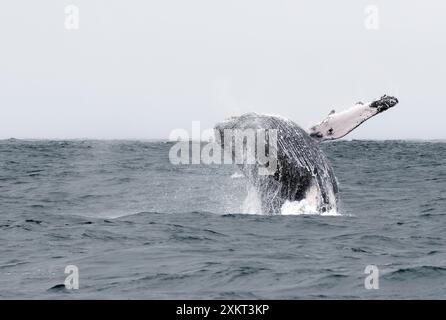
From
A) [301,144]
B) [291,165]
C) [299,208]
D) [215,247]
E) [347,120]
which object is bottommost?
[215,247]

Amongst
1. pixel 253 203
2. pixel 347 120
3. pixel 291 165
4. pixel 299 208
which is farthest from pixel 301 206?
pixel 347 120

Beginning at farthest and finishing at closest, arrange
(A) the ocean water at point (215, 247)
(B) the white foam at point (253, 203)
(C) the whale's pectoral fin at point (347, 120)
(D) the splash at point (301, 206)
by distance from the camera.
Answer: (B) the white foam at point (253, 203) < (D) the splash at point (301, 206) < (C) the whale's pectoral fin at point (347, 120) < (A) the ocean water at point (215, 247)

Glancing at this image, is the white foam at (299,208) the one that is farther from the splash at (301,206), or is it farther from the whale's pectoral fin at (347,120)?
the whale's pectoral fin at (347,120)

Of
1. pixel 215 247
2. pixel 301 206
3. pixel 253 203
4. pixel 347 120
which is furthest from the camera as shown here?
pixel 253 203

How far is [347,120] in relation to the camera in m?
12.5

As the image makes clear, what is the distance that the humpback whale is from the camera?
12453 mm

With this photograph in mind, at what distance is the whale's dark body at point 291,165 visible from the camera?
12.5 m

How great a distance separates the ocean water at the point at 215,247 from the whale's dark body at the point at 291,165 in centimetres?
49

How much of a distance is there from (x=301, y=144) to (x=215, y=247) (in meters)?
2.60

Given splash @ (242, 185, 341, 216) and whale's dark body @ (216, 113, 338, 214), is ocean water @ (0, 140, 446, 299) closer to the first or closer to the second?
splash @ (242, 185, 341, 216)

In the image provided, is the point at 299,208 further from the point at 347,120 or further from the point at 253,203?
the point at 347,120

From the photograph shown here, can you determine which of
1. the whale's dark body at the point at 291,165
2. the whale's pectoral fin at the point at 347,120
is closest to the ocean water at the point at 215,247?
the whale's dark body at the point at 291,165

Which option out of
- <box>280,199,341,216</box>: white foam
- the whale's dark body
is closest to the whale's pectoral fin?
the whale's dark body

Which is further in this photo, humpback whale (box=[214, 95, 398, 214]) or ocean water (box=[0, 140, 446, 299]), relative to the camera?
humpback whale (box=[214, 95, 398, 214])
